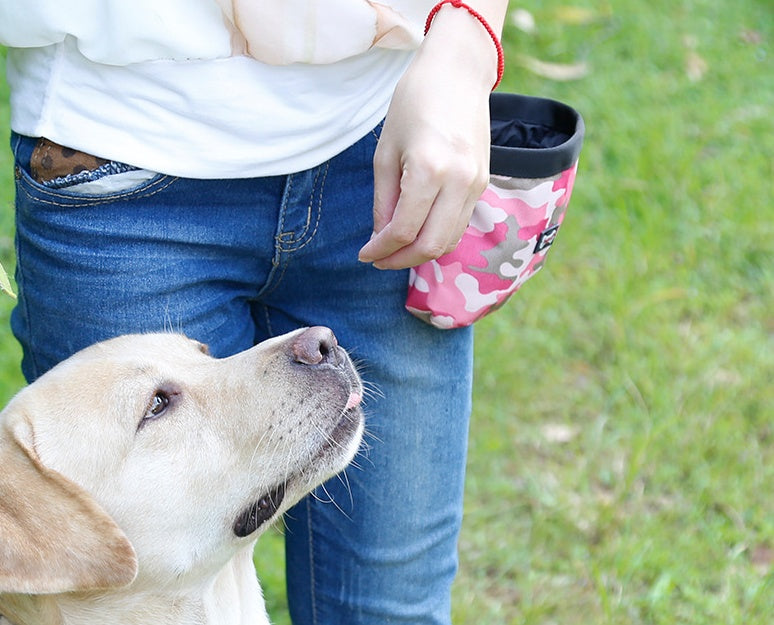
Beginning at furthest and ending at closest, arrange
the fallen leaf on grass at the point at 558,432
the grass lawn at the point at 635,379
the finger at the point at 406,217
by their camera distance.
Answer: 1. the fallen leaf on grass at the point at 558,432
2. the grass lawn at the point at 635,379
3. the finger at the point at 406,217

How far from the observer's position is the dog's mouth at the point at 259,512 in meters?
1.91

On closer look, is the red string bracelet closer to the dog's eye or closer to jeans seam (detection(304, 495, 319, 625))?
the dog's eye

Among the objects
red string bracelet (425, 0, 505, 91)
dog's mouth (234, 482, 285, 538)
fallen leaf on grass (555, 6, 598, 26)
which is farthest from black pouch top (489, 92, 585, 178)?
fallen leaf on grass (555, 6, 598, 26)

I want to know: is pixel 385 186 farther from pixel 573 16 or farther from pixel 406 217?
pixel 573 16

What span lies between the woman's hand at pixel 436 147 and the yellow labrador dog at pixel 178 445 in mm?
359

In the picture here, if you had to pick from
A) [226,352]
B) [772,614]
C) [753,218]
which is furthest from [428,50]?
[753,218]

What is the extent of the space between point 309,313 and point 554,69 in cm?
346

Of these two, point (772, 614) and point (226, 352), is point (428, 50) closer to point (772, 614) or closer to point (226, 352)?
point (226, 352)

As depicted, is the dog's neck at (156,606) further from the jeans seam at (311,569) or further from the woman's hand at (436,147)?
the woman's hand at (436,147)

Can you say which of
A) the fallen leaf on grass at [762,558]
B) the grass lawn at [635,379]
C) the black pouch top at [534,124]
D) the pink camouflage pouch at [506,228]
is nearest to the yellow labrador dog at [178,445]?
the pink camouflage pouch at [506,228]

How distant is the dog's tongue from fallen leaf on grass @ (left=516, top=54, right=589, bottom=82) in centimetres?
355

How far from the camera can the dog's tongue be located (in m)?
1.96

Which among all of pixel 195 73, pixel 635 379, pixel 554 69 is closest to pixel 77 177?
pixel 195 73

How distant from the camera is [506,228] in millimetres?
1952
